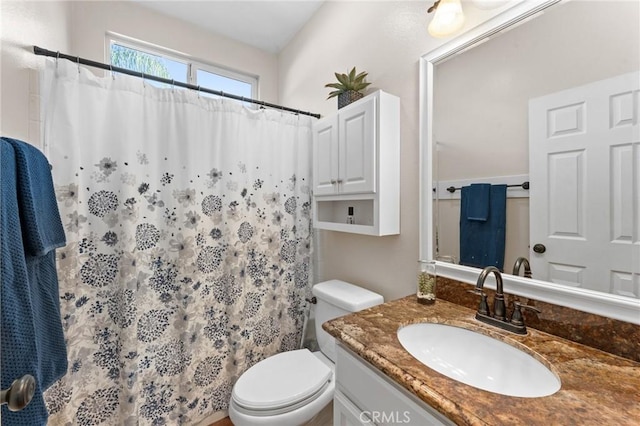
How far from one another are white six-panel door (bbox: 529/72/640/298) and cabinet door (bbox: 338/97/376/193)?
0.62 meters

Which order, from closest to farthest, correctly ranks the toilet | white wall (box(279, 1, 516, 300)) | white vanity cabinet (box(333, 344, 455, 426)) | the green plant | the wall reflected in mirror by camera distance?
white vanity cabinet (box(333, 344, 455, 426)), the wall reflected in mirror, the toilet, white wall (box(279, 1, 516, 300)), the green plant

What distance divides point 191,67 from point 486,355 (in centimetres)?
263

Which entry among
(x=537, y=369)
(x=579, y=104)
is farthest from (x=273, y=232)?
(x=579, y=104)

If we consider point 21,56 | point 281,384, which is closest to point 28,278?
point 21,56

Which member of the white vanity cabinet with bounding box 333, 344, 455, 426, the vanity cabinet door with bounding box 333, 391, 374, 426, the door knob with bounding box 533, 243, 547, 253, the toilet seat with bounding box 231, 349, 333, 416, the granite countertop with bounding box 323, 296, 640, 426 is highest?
the door knob with bounding box 533, 243, 547, 253

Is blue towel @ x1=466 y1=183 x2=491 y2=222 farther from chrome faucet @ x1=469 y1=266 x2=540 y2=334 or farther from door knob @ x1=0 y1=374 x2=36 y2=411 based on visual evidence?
door knob @ x1=0 y1=374 x2=36 y2=411

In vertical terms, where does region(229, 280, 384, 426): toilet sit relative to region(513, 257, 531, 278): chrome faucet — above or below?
below

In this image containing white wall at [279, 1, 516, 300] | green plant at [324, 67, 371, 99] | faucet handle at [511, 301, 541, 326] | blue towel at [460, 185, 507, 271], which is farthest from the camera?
green plant at [324, 67, 371, 99]

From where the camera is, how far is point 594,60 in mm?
761

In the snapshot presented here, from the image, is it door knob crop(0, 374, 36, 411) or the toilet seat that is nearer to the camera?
door knob crop(0, 374, 36, 411)

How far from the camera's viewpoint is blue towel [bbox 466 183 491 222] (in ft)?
3.32

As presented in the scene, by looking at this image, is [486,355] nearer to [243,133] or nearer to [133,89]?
[243,133]

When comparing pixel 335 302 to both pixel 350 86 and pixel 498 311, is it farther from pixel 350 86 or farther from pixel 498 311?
pixel 350 86

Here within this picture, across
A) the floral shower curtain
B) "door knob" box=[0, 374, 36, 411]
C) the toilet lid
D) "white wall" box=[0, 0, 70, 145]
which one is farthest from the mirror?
"white wall" box=[0, 0, 70, 145]
